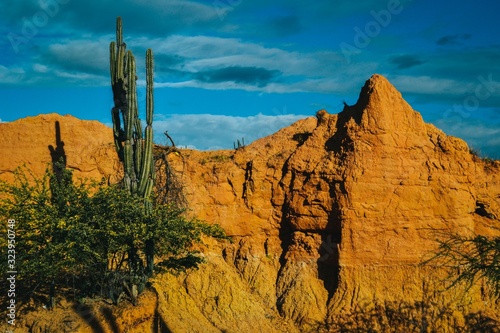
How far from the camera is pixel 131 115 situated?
23.1 meters

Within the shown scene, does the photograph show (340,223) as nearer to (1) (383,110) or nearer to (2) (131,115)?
(1) (383,110)

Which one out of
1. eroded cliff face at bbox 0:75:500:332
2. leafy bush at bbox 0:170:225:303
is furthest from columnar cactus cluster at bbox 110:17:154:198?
eroded cliff face at bbox 0:75:500:332

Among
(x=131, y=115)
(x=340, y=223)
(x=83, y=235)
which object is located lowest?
(x=83, y=235)

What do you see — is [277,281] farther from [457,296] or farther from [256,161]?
[457,296]

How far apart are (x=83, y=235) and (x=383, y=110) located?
494 inches

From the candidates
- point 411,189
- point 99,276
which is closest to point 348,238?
point 411,189

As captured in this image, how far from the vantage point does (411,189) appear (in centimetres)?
2528

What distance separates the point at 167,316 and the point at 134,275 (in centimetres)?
277

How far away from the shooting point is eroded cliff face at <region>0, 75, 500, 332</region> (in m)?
24.9

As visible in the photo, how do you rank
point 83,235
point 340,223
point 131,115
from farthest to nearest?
point 340,223
point 131,115
point 83,235

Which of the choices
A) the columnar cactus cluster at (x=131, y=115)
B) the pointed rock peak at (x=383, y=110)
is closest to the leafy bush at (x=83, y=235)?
the columnar cactus cluster at (x=131, y=115)

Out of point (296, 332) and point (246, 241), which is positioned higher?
point (246, 241)

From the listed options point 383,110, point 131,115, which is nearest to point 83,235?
point 131,115

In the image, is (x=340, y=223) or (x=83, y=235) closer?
(x=83, y=235)
